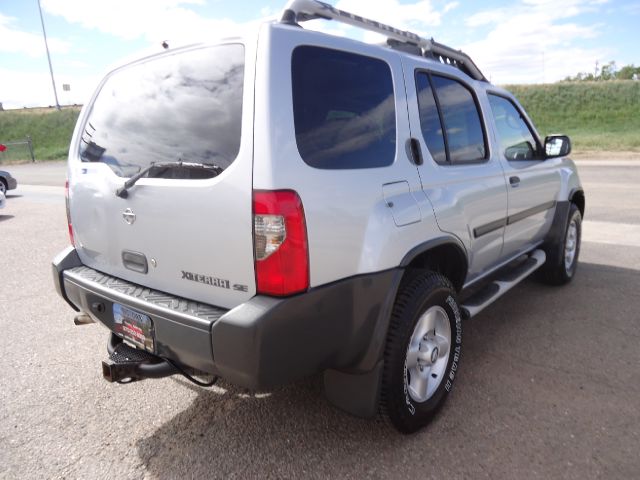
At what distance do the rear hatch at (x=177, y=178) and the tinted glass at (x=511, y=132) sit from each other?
90.4 inches

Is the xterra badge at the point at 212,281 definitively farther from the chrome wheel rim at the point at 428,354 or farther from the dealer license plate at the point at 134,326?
the chrome wheel rim at the point at 428,354

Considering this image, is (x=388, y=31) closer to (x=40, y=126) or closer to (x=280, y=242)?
(x=280, y=242)

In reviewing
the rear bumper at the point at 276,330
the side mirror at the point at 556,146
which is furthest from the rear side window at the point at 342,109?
the side mirror at the point at 556,146

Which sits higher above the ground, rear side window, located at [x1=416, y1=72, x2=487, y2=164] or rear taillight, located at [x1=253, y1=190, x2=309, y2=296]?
rear side window, located at [x1=416, y1=72, x2=487, y2=164]

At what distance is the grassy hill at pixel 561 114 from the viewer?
1457 inches

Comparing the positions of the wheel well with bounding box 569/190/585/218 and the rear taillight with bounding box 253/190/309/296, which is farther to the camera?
the wheel well with bounding box 569/190/585/218

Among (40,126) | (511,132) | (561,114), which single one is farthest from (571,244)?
(40,126)

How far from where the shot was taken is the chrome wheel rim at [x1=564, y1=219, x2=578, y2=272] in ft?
15.3

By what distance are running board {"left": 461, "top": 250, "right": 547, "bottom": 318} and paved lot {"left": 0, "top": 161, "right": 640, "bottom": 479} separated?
0.40 meters

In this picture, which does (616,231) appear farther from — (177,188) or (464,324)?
(177,188)

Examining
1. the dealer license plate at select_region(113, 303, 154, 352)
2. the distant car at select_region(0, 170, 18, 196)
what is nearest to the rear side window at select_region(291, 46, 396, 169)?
the dealer license plate at select_region(113, 303, 154, 352)

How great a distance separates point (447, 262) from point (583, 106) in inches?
1858

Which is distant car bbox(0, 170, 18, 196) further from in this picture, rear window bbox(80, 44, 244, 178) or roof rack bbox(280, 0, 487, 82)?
roof rack bbox(280, 0, 487, 82)

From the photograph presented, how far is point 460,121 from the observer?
10.1 feet
